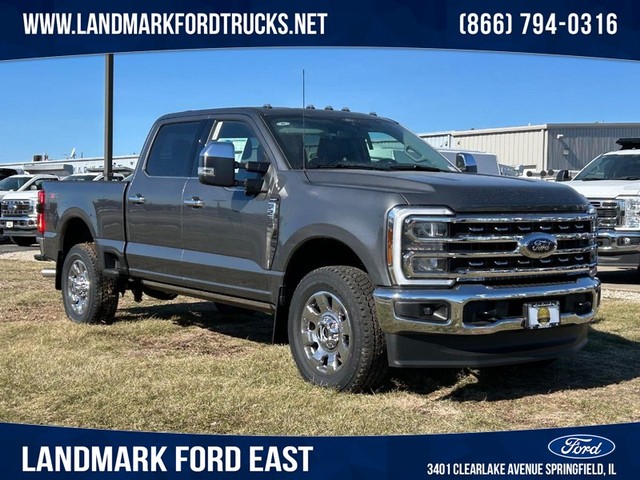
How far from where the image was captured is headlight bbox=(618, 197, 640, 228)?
10.2 metres

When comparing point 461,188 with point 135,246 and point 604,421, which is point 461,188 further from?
point 135,246

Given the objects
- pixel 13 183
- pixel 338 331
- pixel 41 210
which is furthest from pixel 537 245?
pixel 13 183

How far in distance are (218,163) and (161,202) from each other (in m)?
1.24

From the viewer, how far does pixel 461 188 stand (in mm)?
4602

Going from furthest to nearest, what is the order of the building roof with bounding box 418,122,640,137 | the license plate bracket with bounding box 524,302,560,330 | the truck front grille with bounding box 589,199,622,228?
the building roof with bounding box 418,122,640,137 < the truck front grille with bounding box 589,199,622,228 < the license plate bracket with bounding box 524,302,560,330

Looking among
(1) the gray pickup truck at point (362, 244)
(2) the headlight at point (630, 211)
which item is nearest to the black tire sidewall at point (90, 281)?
(1) the gray pickup truck at point (362, 244)

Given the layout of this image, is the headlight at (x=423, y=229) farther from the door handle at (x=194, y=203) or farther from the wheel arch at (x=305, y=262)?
the door handle at (x=194, y=203)

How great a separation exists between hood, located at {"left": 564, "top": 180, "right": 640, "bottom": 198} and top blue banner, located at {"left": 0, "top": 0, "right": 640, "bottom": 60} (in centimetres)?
510

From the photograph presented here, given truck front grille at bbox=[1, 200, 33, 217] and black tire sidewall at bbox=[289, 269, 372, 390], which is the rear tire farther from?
black tire sidewall at bbox=[289, 269, 372, 390]

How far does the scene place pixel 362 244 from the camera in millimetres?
4645

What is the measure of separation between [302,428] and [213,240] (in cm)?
212

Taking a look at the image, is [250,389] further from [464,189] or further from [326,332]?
[464,189]

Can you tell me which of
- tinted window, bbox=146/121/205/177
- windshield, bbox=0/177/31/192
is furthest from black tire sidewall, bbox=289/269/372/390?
windshield, bbox=0/177/31/192

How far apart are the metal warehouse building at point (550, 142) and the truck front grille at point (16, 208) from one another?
19.2 metres
